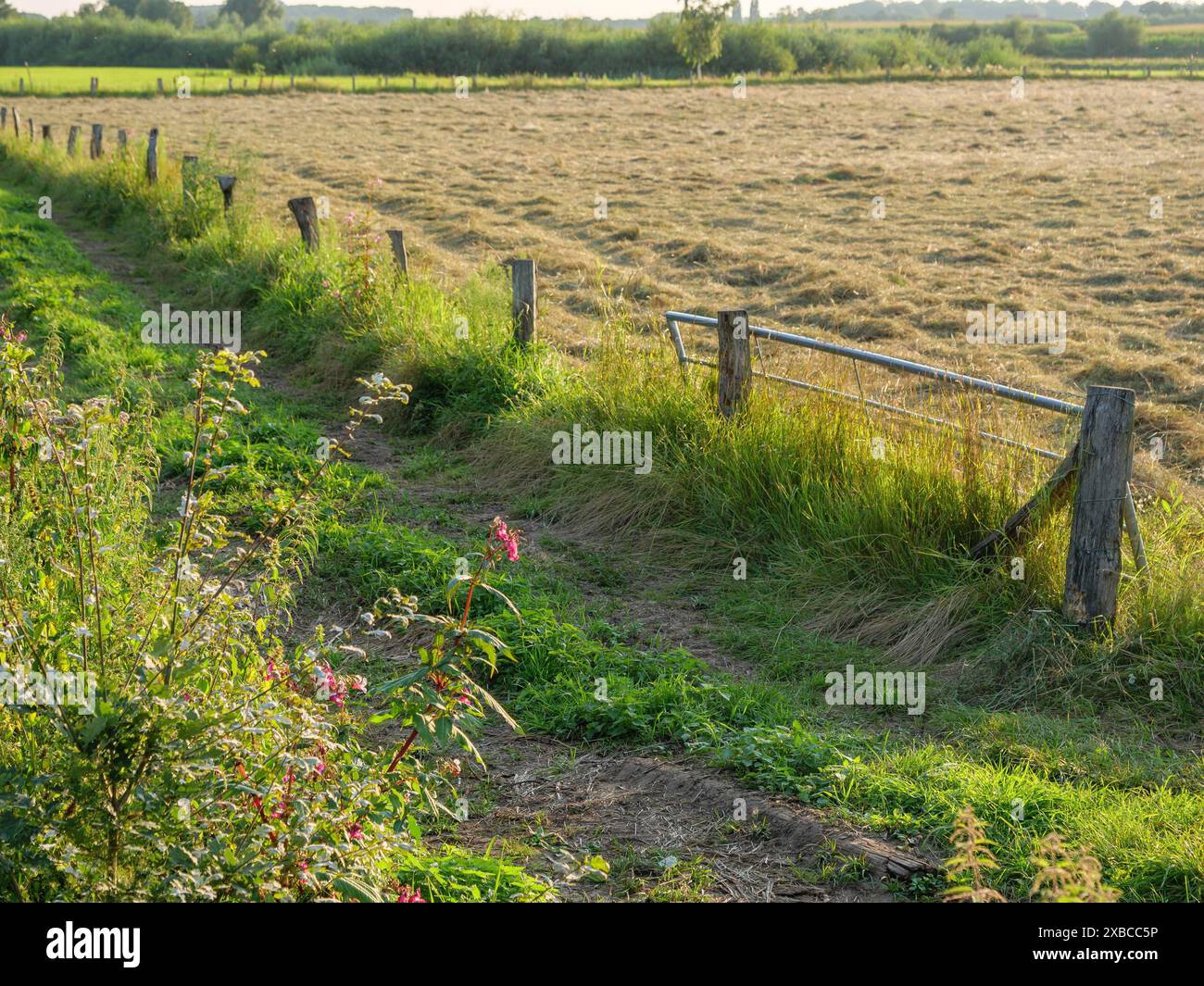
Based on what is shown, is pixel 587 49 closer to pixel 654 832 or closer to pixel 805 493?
pixel 805 493

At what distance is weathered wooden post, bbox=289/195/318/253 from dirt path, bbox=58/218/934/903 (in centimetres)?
845

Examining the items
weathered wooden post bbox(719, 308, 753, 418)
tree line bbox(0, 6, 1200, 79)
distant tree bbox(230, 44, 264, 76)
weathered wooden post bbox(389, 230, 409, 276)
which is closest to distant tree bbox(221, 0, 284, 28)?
tree line bbox(0, 6, 1200, 79)

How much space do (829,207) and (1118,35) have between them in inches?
2789

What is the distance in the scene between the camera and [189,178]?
14938mm

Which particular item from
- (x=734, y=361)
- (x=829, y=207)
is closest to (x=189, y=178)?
(x=734, y=361)

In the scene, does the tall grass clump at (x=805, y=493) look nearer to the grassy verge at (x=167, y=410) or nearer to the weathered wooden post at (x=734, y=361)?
the weathered wooden post at (x=734, y=361)

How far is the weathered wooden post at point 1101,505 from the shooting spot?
5047mm

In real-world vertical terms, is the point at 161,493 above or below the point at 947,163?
below

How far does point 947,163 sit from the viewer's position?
979 inches

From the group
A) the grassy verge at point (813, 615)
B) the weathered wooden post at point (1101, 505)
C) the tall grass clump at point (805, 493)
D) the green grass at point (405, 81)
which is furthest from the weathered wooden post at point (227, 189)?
the green grass at point (405, 81)

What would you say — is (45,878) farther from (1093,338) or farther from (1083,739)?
(1093,338)
